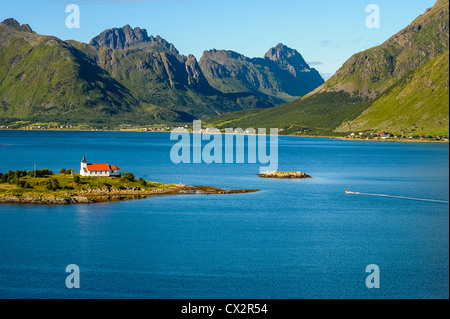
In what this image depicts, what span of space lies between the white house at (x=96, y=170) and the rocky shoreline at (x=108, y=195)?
9.83 m

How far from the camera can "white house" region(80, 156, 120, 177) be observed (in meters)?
162

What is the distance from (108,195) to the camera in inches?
5974

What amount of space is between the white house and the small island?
6.00 ft

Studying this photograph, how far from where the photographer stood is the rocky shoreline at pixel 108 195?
469 ft

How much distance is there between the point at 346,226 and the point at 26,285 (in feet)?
221

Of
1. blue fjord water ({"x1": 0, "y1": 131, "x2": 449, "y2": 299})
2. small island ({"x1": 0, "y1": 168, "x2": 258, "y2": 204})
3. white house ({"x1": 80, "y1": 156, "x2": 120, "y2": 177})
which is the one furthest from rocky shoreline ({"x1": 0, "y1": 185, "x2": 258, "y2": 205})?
white house ({"x1": 80, "y1": 156, "x2": 120, "y2": 177})

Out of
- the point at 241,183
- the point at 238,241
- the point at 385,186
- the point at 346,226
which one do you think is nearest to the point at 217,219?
the point at 238,241

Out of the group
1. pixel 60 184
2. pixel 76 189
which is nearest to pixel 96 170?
pixel 60 184

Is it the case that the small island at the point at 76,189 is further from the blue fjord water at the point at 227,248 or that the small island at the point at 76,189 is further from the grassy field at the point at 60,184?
the blue fjord water at the point at 227,248

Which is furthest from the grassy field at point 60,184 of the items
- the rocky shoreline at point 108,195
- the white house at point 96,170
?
the white house at point 96,170

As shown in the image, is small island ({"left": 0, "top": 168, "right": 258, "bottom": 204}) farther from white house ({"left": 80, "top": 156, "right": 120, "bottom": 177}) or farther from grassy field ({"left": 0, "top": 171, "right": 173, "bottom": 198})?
white house ({"left": 80, "top": 156, "right": 120, "bottom": 177})

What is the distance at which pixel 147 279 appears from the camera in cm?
8438
